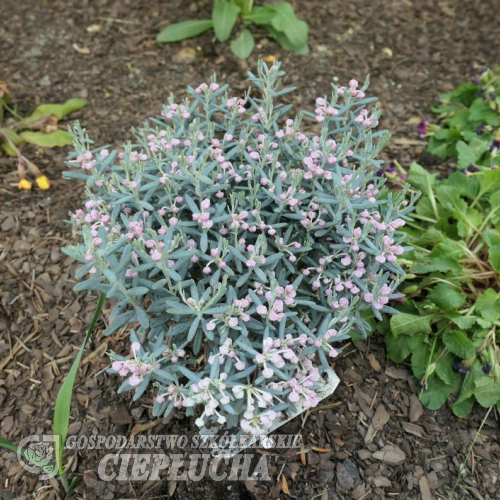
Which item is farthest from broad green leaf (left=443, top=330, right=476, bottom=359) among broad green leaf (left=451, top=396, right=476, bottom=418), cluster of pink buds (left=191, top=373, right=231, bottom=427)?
cluster of pink buds (left=191, top=373, right=231, bottom=427)

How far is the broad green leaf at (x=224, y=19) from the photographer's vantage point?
3732 millimetres

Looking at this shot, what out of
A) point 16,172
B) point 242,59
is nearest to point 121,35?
point 242,59

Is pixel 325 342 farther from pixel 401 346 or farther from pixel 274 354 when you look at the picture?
pixel 401 346

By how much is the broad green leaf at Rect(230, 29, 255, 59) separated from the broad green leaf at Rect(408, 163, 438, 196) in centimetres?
154

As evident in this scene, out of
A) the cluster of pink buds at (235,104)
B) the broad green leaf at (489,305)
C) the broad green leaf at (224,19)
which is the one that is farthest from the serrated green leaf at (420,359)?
the broad green leaf at (224,19)

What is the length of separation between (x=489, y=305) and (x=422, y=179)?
0.89m

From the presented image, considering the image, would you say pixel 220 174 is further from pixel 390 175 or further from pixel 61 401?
pixel 390 175

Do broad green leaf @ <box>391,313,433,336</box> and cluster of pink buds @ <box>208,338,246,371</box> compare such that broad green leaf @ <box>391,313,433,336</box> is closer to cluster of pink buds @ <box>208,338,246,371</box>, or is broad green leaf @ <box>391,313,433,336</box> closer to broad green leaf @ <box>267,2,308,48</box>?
cluster of pink buds @ <box>208,338,246,371</box>

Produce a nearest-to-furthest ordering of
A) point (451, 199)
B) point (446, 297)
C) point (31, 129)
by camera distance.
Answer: point (446, 297) → point (451, 199) → point (31, 129)

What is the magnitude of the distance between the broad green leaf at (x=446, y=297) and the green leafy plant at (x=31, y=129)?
2.28 meters

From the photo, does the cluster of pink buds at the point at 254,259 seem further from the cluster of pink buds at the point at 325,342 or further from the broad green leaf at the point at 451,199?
the broad green leaf at the point at 451,199

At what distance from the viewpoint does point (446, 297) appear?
245cm

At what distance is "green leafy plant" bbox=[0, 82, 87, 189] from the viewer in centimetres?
325

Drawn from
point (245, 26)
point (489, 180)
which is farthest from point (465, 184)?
point (245, 26)
